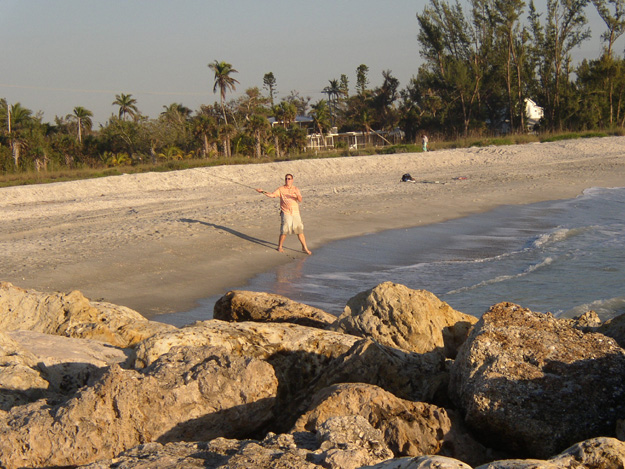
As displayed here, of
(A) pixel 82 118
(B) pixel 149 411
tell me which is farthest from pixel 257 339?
(A) pixel 82 118

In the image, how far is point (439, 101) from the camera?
49.8 meters

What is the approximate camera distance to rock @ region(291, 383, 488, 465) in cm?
325

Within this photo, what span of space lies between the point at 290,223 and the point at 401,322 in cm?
726

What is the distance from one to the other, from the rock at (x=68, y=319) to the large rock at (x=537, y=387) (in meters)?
2.62

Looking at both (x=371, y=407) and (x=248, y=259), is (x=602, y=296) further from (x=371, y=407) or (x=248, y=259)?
(x=371, y=407)

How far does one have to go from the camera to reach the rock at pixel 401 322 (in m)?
5.05

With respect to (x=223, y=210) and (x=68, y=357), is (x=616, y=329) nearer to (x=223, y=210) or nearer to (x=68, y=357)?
(x=68, y=357)

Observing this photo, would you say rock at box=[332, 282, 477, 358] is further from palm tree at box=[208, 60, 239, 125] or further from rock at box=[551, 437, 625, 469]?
palm tree at box=[208, 60, 239, 125]

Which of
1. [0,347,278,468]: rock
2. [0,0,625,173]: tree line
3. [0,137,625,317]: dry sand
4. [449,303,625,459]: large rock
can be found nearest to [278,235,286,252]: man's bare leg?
[0,137,625,317]: dry sand

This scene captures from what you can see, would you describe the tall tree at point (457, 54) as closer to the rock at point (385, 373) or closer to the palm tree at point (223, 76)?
the palm tree at point (223, 76)

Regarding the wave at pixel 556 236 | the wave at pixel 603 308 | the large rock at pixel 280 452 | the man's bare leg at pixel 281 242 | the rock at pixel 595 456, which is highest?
the rock at pixel 595 456

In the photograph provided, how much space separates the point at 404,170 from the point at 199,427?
25564 millimetres

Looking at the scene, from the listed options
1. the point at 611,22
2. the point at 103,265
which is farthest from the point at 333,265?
the point at 611,22

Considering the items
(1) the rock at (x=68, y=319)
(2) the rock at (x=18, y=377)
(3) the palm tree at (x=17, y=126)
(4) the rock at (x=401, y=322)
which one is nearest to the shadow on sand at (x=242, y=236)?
(1) the rock at (x=68, y=319)
